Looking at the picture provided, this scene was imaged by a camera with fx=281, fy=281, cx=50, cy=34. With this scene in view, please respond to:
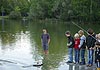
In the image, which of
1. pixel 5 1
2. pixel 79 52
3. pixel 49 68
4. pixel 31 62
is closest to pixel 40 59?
pixel 31 62

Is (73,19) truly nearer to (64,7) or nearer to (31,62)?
(64,7)

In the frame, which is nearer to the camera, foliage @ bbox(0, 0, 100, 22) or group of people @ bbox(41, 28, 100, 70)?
group of people @ bbox(41, 28, 100, 70)

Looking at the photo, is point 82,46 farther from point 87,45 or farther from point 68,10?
point 68,10

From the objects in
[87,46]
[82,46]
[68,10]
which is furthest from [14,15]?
[87,46]

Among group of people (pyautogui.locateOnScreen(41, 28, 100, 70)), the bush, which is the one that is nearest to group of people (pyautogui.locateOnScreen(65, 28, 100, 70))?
group of people (pyautogui.locateOnScreen(41, 28, 100, 70))

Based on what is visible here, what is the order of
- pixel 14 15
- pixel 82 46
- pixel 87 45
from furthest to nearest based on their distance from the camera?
1. pixel 14 15
2. pixel 82 46
3. pixel 87 45

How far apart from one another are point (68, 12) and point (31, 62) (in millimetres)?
56506

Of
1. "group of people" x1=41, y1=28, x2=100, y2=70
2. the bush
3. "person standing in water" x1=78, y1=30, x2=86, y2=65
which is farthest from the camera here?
the bush

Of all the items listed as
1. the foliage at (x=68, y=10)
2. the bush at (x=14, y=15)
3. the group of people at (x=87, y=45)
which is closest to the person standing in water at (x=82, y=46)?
the group of people at (x=87, y=45)

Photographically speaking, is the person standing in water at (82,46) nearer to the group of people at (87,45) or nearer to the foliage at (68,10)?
the group of people at (87,45)

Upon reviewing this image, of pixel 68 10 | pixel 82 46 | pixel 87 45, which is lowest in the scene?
pixel 68 10

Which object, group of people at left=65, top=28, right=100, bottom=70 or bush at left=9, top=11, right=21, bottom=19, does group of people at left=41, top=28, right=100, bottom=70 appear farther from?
bush at left=9, top=11, right=21, bottom=19

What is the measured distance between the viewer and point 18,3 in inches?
4700

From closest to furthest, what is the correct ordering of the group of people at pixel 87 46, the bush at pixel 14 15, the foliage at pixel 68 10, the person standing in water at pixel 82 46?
the group of people at pixel 87 46
the person standing in water at pixel 82 46
the foliage at pixel 68 10
the bush at pixel 14 15
